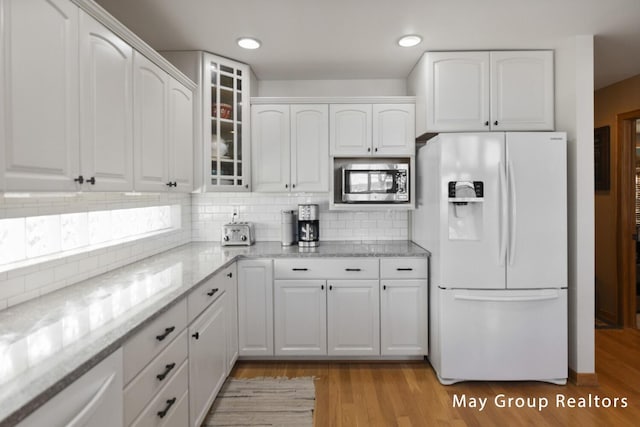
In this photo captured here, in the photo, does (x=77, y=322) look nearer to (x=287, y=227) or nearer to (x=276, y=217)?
(x=287, y=227)

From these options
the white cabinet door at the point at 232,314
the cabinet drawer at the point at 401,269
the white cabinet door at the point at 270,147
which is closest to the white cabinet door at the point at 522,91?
the cabinet drawer at the point at 401,269

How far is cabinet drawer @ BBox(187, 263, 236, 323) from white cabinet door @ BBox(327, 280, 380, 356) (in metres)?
0.79

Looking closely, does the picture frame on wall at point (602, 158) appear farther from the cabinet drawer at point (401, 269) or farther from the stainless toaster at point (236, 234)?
the stainless toaster at point (236, 234)

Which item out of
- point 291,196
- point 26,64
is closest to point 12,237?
point 26,64

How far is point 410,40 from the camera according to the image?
8.72 feet

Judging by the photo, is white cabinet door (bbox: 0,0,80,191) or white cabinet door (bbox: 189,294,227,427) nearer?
white cabinet door (bbox: 0,0,80,191)

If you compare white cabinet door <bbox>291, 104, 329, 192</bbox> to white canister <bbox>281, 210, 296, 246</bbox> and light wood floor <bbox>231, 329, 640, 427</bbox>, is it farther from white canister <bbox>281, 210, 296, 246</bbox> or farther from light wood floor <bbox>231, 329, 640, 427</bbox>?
light wood floor <bbox>231, 329, 640, 427</bbox>

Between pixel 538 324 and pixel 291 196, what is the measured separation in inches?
87.7

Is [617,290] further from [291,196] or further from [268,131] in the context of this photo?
[268,131]

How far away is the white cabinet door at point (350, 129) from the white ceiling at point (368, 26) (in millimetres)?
373

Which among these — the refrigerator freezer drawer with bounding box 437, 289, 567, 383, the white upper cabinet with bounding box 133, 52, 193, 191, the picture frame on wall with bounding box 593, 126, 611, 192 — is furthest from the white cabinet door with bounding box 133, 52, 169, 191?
the picture frame on wall with bounding box 593, 126, 611, 192

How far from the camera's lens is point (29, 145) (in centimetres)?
126

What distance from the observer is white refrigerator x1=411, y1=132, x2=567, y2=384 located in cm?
255

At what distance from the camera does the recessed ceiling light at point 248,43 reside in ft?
8.73
